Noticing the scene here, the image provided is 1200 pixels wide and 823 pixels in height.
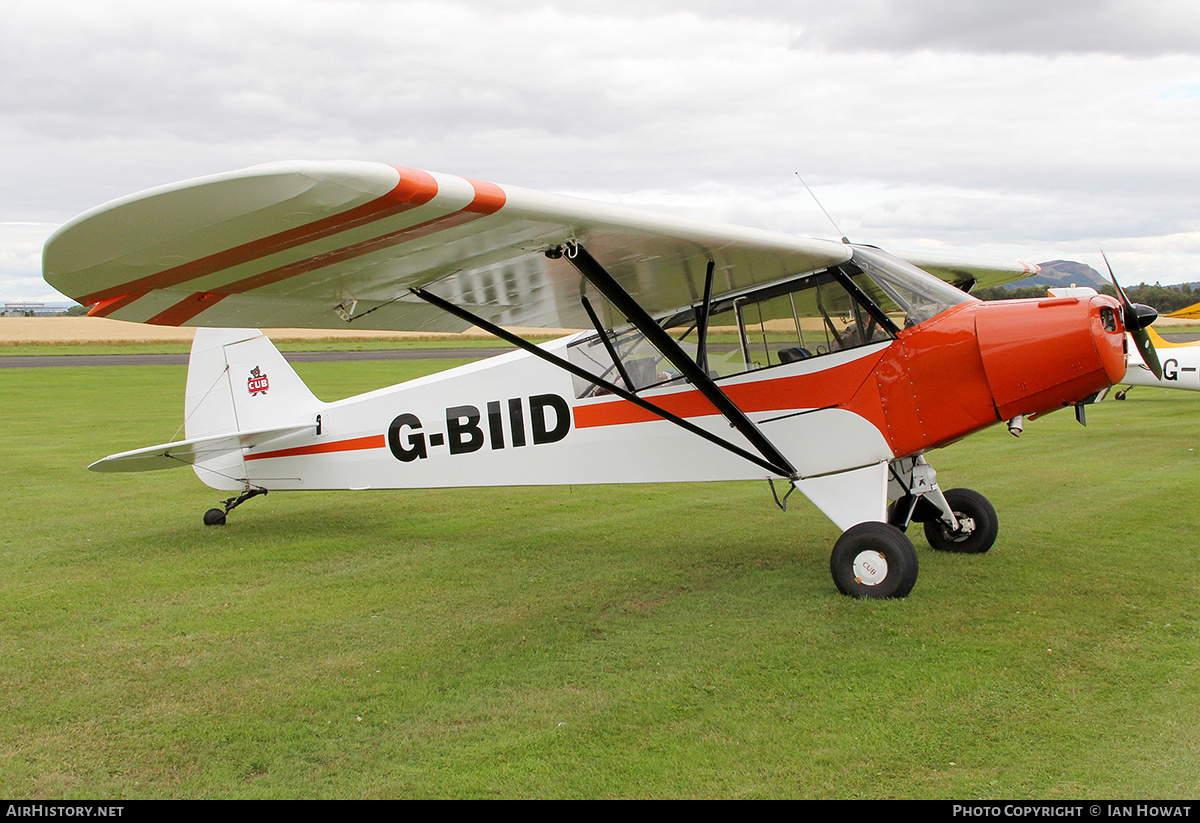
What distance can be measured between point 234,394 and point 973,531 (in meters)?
6.77

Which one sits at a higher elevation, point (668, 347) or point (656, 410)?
point (668, 347)

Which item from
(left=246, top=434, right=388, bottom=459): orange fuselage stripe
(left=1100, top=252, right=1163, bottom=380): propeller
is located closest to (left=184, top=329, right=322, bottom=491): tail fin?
(left=246, top=434, right=388, bottom=459): orange fuselage stripe

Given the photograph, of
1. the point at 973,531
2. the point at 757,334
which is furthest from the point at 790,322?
the point at 973,531

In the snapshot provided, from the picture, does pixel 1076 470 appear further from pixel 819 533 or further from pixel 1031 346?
pixel 1031 346

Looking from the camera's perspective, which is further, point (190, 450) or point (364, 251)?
point (190, 450)

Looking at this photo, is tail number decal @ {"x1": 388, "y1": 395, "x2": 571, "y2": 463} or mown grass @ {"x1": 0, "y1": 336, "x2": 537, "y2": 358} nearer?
tail number decal @ {"x1": 388, "y1": 395, "x2": 571, "y2": 463}

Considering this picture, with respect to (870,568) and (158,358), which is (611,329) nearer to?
(870,568)

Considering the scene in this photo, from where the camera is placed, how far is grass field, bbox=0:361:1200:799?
3.33 meters

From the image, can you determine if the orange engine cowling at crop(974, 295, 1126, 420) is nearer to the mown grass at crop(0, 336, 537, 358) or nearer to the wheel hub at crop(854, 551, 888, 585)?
the wheel hub at crop(854, 551, 888, 585)

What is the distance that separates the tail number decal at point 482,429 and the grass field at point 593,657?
863mm

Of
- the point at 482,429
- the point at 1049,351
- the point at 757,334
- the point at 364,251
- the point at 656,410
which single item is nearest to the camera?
the point at 364,251

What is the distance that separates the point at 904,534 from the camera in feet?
17.6

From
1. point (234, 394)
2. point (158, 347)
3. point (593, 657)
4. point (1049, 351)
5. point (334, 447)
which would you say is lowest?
point (593, 657)

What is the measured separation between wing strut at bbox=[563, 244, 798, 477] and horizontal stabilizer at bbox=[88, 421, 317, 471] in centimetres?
421
